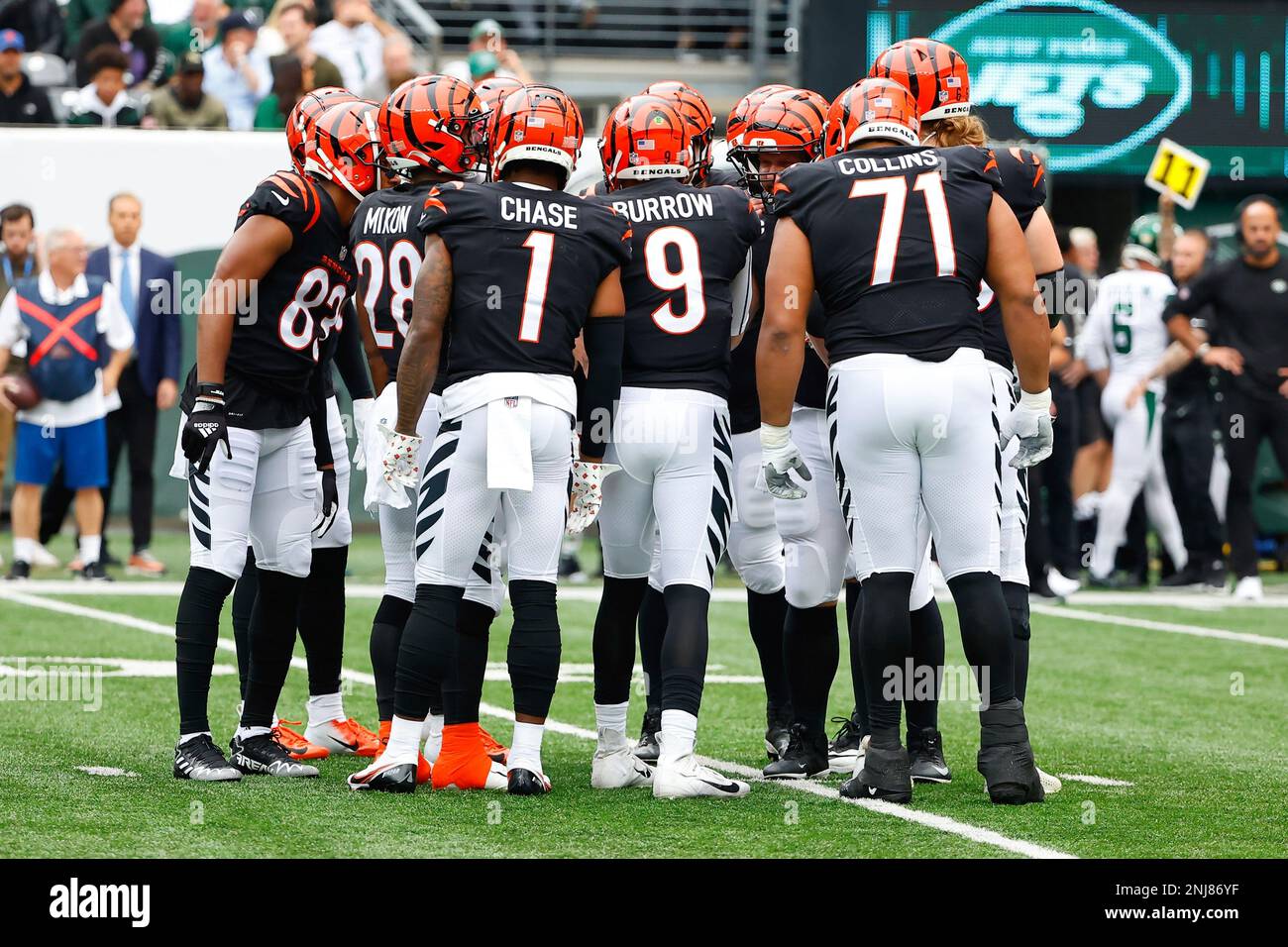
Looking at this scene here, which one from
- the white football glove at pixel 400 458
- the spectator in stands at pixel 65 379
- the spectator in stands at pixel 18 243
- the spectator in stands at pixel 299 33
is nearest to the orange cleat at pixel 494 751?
the white football glove at pixel 400 458

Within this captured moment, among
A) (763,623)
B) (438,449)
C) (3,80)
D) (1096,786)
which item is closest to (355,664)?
(763,623)

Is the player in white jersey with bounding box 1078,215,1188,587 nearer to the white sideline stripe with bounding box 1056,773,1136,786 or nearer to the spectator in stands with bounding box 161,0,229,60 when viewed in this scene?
the white sideline stripe with bounding box 1056,773,1136,786

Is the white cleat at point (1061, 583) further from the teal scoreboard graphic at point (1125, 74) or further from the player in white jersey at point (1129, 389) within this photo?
the teal scoreboard graphic at point (1125, 74)

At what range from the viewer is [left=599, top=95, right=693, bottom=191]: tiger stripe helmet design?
5633 millimetres

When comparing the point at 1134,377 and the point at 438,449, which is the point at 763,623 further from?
the point at 1134,377

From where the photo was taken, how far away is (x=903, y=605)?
536 centimetres

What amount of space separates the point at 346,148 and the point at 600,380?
111cm

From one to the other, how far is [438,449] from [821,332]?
134 centimetres

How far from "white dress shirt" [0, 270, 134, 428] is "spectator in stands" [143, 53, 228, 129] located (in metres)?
3.79

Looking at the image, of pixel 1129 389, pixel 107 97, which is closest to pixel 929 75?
pixel 1129 389

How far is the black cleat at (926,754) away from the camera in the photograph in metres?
5.81

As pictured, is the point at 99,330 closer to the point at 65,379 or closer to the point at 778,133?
Answer: the point at 65,379

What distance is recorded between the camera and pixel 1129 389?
41.1 ft
